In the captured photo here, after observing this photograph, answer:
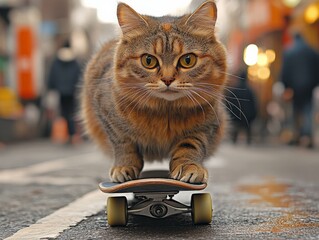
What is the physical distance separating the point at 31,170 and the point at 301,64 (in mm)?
6348

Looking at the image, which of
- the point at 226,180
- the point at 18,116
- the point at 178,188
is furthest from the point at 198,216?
the point at 18,116

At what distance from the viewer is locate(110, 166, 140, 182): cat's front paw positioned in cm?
325

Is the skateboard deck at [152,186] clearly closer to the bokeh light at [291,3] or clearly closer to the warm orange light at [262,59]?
the bokeh light at [291,3]

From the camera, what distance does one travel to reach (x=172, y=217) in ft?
11.4

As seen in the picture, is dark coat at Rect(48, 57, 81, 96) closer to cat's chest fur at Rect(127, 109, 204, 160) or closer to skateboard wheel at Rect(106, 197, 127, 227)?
cat's chest fur at Rect(127, 109, 204, 160)

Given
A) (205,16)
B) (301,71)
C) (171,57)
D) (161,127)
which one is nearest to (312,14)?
(301,71)

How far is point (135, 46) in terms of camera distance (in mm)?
3398

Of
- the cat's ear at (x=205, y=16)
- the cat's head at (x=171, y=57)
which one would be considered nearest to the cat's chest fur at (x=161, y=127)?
the cat's head at (x=171, y=57)

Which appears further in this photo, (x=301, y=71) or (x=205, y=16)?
(x=301, y=71)

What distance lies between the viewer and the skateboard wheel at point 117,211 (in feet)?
10.4

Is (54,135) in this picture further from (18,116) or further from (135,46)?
(135,46)

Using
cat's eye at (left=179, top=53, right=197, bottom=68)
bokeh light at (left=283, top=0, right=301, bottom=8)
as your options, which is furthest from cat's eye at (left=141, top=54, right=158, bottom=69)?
bokeh light at (left=283, top=0, right=301, bottom=8)

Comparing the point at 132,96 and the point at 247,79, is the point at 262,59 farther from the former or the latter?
the point at 132,96

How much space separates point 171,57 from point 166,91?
0.18 m
